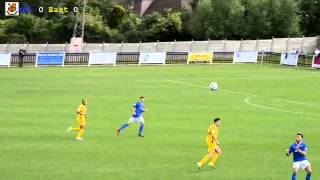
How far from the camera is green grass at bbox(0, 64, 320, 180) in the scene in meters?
20.3

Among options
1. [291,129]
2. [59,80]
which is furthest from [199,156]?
[59,80]

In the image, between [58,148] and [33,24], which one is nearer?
[58,148]

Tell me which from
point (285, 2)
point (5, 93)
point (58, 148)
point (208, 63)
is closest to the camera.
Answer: point (58, 148)

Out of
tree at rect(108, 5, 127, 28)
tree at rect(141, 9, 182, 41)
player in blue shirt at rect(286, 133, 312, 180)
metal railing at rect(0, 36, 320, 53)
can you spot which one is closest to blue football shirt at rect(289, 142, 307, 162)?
player in blue shirt at rect(286, 133, 312, 180)

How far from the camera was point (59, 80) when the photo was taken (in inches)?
1918

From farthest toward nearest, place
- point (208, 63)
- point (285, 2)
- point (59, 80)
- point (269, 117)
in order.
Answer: point (285, 2), point (208, 63), point (59, 80), point (269, 117)

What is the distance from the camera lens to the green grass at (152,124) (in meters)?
20.3

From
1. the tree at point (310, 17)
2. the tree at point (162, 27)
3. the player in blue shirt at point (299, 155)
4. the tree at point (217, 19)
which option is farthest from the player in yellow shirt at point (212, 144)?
the tree at point (310, 17)

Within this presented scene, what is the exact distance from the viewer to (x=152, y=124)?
29.7 m

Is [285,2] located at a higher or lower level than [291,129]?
higher

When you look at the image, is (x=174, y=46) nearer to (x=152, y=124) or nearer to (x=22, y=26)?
(x=22, y=26)

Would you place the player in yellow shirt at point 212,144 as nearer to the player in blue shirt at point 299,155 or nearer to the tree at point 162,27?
the player in blue shirt at point 299,155

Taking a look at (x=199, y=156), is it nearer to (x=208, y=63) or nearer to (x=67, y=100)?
(x=67, y=100)

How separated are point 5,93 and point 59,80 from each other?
8921 mm
